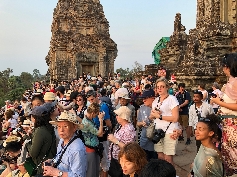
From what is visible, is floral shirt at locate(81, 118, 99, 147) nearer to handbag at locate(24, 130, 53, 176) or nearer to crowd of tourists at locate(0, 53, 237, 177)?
crowd of tourists at locate(0, 53, 237, 177)

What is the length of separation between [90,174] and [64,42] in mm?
24501

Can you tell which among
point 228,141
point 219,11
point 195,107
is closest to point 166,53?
point 219,11

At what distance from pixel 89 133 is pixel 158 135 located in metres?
1.02

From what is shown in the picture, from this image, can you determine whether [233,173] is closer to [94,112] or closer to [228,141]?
[228,141]

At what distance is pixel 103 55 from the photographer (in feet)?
88.7

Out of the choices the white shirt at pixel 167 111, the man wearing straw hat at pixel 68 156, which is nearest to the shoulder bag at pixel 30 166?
the man wearing straw hat at pixel 68 156

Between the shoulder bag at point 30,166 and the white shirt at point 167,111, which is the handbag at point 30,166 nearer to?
the shoulder bag at point 30,166

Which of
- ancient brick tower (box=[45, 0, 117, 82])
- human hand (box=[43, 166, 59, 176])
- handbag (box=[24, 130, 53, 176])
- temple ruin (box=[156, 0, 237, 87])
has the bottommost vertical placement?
handbag (box=[24, 130, 53, 176])

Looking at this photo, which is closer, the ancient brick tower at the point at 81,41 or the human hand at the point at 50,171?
the human hand at the point at 50,171

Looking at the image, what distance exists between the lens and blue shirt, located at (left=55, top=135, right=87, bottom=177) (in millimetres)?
3020

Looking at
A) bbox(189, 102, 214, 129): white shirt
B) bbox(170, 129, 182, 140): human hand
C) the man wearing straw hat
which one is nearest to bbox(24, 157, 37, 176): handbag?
the man wearing straw hat

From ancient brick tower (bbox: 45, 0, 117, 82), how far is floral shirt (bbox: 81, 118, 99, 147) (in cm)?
2235

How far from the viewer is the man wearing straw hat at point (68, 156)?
3.01 meters

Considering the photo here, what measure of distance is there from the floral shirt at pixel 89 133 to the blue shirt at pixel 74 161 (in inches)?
46.0
